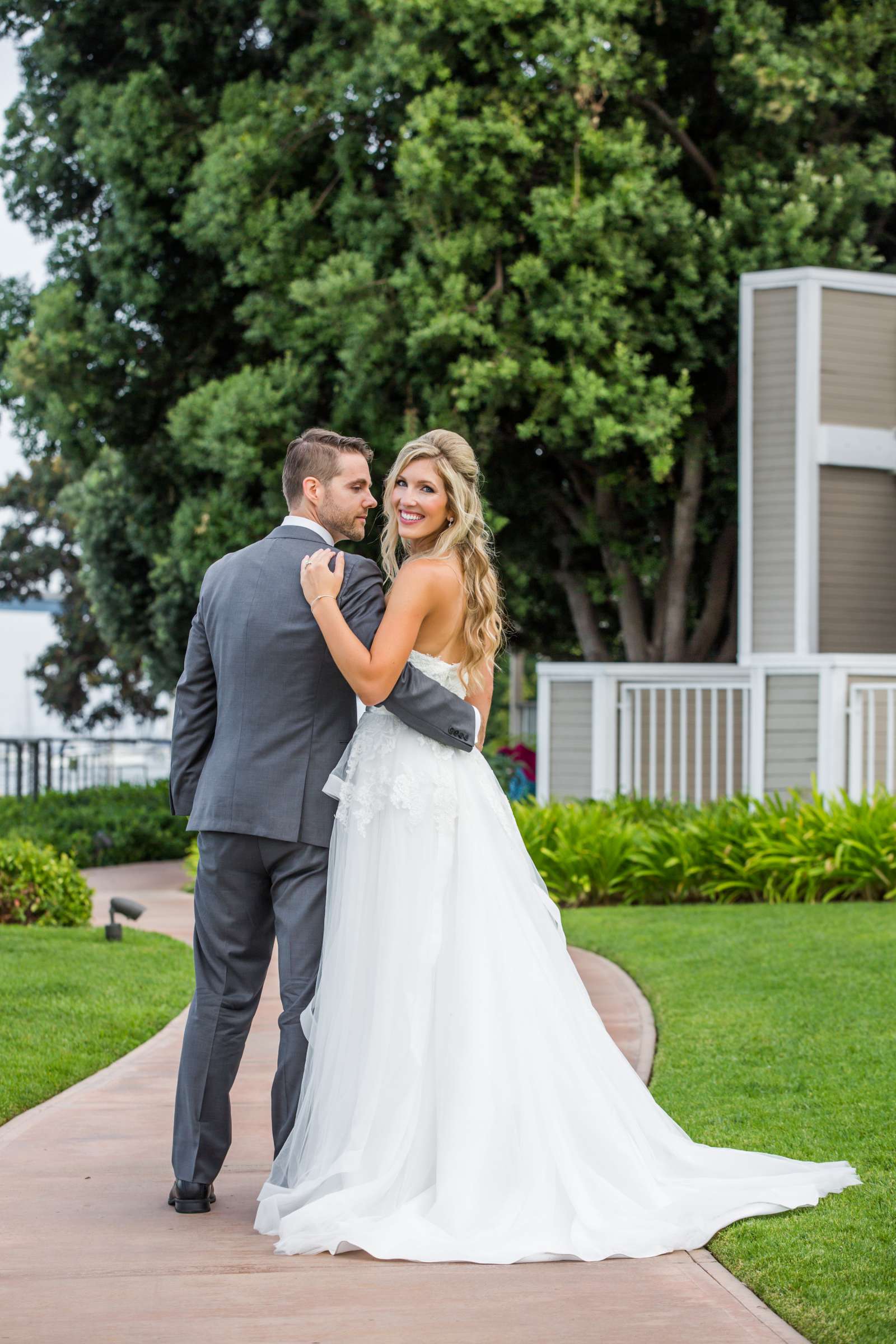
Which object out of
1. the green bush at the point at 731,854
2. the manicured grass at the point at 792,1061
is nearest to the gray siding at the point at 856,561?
the green bush at the point at 731,854

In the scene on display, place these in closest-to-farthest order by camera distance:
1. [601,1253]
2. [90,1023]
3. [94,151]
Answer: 1. [601,1253]
2. [90,1023]
3. [94,151]

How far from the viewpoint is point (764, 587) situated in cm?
1320

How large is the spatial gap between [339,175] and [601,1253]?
1346cm

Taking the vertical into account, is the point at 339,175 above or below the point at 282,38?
below

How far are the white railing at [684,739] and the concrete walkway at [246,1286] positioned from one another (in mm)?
9082

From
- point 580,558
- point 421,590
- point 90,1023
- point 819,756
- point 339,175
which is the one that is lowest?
point 90,1023

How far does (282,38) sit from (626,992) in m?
11.7

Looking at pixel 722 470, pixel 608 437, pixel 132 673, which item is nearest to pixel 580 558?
pixel 722 470

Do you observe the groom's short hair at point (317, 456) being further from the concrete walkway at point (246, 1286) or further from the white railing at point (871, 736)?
the white railing at point (871, 736)

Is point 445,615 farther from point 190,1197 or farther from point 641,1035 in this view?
point 641,1035

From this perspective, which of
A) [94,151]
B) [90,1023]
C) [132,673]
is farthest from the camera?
[132,673]

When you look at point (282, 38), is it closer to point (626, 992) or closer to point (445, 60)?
point (445, 60)

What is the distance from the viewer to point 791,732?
12.5 meters

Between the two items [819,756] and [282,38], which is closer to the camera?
[819,756]
